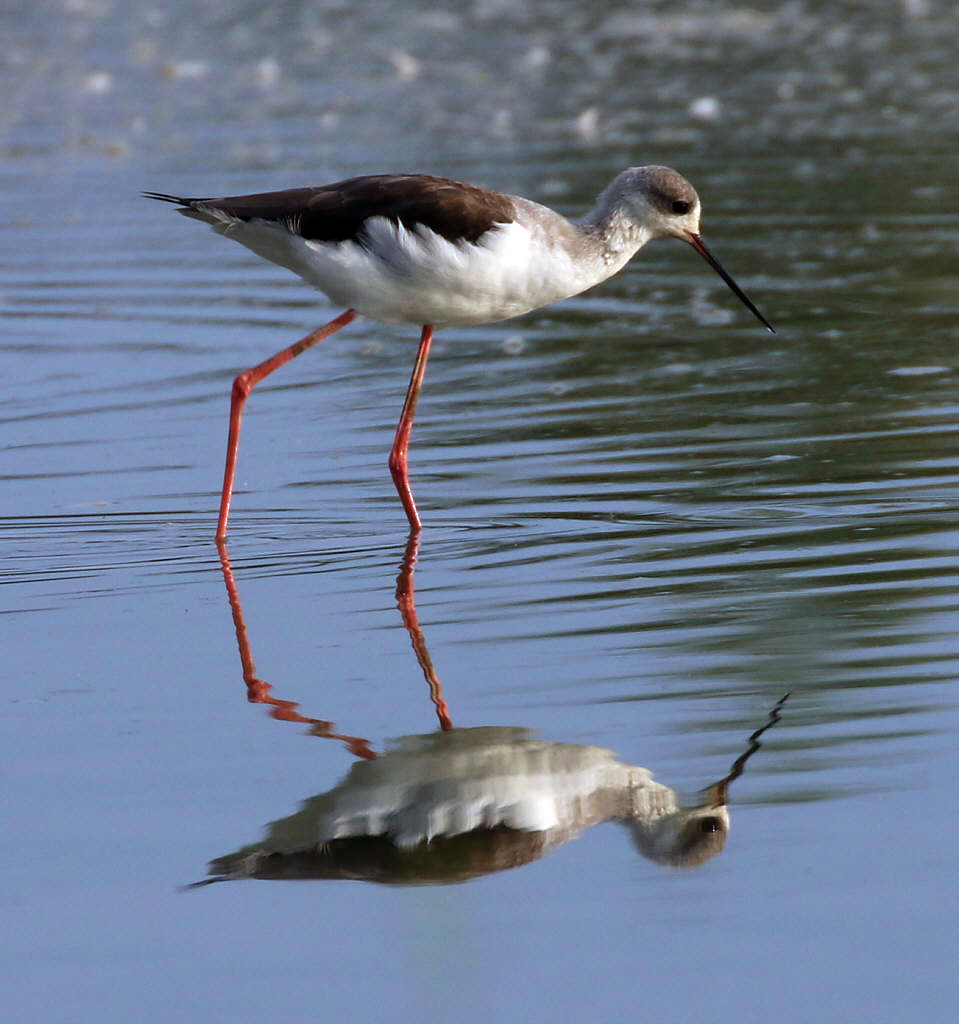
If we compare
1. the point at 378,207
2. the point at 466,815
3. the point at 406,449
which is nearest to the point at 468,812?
the point at 466,815

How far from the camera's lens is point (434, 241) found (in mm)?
6059

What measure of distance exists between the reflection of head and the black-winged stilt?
2.45 metres

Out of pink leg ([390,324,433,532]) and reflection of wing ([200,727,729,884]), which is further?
pink leg ([390,324,433,532])

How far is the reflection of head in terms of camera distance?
12.0ft

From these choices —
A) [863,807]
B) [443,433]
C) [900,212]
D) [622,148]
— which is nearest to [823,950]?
[863,807]

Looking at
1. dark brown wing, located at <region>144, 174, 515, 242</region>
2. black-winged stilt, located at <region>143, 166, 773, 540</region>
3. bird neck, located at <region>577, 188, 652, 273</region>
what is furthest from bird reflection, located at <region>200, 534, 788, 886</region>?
bird neck, located at <region>577, 188, 652, 273</region>

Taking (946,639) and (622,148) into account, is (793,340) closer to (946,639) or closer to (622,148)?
(946,639)

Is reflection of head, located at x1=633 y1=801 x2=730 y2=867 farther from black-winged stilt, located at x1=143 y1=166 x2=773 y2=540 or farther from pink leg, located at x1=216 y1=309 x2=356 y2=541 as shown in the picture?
pink leg, located at x1=216 y1=309 x2=356 y2=541

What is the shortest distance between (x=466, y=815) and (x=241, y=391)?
3290 mm

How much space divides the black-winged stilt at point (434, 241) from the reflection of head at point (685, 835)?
245 cm

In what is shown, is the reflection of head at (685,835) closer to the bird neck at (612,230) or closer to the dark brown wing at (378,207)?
the dark brown wing at (378,207)

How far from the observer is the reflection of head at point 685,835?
3.66 meters

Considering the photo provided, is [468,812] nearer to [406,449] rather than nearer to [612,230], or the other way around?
[406,449]

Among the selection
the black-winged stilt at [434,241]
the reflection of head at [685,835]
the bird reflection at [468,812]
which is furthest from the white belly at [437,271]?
the reflection of head at [685,835]
